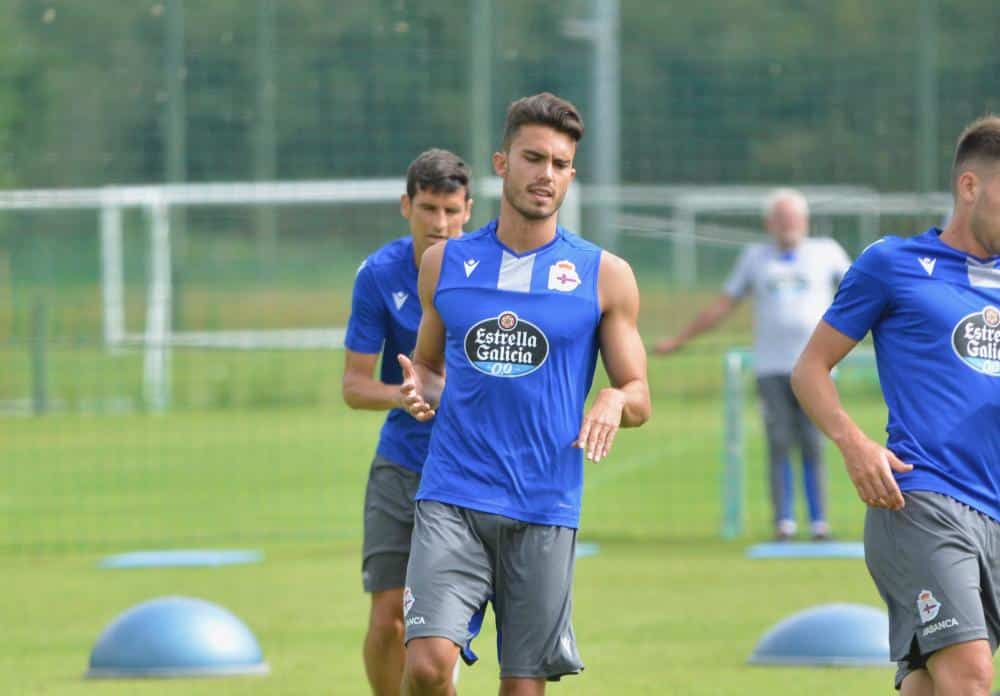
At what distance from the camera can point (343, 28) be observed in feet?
54.9

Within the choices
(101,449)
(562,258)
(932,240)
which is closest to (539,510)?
(562,258)

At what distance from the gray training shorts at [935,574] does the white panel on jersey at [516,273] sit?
1.30 metres

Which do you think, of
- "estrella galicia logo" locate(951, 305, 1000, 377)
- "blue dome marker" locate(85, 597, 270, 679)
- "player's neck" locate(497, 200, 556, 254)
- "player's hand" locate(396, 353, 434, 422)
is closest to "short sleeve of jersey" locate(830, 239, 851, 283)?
"blue dome marker" locate(85, 597, 270, 679)

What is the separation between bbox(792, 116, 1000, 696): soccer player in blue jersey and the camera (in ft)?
20.3

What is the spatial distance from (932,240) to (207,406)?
626 inches

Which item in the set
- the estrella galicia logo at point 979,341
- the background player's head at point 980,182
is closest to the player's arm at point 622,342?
the estrella galicia logo at point 979,341

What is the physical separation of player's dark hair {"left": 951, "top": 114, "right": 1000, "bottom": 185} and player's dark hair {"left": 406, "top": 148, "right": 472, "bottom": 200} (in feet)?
6.76

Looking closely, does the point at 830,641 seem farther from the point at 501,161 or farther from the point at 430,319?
the point at 501,161

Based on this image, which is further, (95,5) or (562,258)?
(95,5)

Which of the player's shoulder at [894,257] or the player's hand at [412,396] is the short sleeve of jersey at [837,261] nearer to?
the player's shoulder at [894,257]

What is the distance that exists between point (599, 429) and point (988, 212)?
1.34 metres

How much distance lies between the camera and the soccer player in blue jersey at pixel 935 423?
618 cm

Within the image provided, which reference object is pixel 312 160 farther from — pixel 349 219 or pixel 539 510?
pixel 539 510

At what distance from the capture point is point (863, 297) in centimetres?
638
